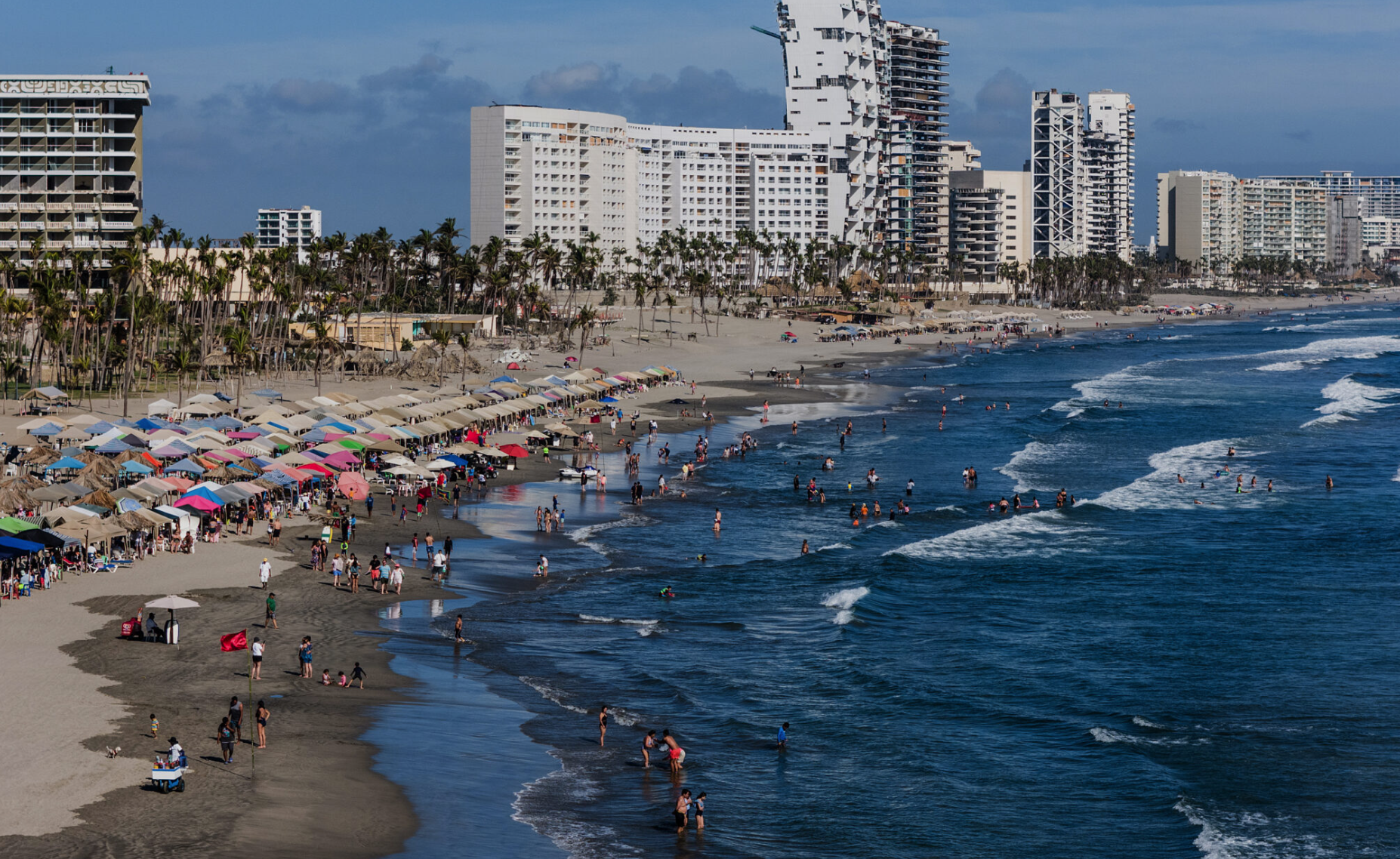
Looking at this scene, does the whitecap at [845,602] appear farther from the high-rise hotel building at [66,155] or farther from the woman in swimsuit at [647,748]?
the high-rise hotel building at [66,155]

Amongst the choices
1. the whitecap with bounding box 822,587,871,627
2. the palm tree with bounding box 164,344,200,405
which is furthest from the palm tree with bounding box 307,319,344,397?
the whitecap with bounding box 822,587,871,627

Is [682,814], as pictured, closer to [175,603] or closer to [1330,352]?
[175,603]

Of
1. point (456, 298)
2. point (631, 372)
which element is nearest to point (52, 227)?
point (456, 298)

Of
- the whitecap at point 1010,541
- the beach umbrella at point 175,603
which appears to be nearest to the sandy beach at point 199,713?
the beach umbrella at point 175,603

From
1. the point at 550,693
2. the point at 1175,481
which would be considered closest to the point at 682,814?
the point at 550,693

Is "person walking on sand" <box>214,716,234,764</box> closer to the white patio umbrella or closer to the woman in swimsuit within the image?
the white patio umbrella

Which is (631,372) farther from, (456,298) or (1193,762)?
(1193,762)
